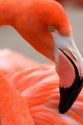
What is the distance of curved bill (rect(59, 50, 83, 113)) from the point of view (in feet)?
5.40

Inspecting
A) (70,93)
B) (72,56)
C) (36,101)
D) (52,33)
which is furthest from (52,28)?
(36,101)

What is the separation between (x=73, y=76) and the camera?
1.64 m

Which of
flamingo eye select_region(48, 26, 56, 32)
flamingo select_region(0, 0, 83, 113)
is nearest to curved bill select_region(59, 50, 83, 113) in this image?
flamingo select_region(0, 0, 83, 113)

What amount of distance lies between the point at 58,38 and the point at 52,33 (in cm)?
3

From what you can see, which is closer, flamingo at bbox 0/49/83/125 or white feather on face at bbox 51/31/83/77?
white feather on face at bbox 51/31/83/77

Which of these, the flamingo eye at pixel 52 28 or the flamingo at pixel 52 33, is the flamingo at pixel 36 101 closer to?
the flamingo at pixel 52 33

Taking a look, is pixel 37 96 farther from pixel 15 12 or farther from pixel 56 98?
pixel 15 12

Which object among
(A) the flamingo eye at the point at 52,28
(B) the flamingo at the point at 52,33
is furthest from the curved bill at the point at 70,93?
(A) the flamingo eye at the point at 52,28

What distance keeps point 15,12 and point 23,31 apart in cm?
9

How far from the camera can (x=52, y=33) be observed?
5.42 ft

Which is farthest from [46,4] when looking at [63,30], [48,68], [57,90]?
[48,68]

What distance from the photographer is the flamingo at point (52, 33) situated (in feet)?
5.34

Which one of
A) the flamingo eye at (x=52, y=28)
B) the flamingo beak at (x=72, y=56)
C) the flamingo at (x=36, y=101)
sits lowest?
the flamingo at (x=36, y=101)

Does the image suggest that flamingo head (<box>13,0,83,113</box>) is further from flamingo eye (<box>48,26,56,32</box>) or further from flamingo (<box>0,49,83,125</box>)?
flamingo (<box>0,49,83,125</box>)
